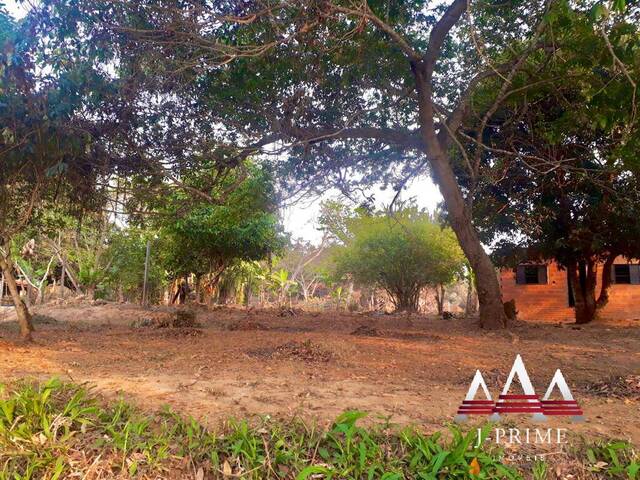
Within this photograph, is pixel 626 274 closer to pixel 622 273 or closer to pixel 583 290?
pixel 622 273

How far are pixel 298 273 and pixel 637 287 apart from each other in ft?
57.2

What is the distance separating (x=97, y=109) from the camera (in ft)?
24.4

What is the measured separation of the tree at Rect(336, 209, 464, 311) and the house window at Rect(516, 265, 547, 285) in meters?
2.92

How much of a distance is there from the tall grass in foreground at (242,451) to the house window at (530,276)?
750 inches

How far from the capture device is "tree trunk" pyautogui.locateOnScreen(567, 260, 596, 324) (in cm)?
1362

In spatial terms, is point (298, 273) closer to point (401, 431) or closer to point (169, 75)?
point (169, 75)

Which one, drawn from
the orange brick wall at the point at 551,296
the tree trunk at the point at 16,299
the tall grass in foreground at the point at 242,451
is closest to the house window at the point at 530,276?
the orange brick wall at the point at 551,296

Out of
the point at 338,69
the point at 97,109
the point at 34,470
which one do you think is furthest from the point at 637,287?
the point at 34,470

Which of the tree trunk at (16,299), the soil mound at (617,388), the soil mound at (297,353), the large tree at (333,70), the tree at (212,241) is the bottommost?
the soil mound at (617,388)

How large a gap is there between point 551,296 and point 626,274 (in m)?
3.06

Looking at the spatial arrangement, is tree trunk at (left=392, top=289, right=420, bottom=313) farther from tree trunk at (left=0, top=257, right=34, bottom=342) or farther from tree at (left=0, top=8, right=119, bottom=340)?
tree trunk at (left=0, top=257, right=34, bottom=342)

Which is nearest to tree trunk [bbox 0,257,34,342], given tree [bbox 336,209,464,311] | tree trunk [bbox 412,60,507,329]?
tree trunk [bbox 412,60,507,329]

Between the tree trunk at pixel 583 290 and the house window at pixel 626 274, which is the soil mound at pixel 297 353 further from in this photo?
the house window at pixel 626 274

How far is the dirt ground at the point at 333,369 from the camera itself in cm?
379
